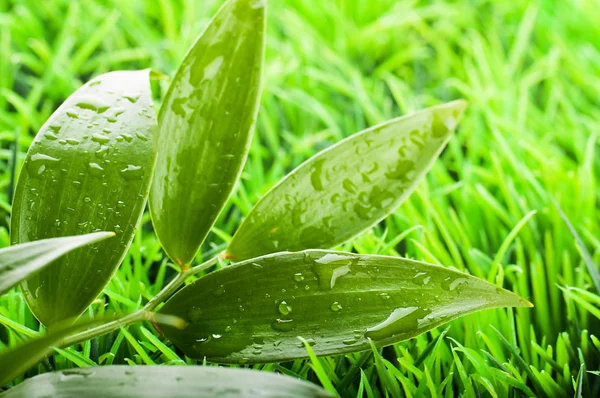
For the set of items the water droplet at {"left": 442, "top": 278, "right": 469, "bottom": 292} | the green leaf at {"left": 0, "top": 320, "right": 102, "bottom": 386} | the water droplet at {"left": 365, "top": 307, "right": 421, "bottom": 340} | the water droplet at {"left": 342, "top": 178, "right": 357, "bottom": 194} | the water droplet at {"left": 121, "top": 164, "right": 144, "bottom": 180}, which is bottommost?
the water droplet at {"left": 365, "top": 307, "right": 421, "bottom": 340}

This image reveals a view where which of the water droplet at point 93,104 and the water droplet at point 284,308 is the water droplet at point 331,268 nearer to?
the water droplet at point 284,308

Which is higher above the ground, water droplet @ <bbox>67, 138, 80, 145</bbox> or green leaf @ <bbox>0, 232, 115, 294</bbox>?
water droplet @ <bbox>67, 138, 80, 145</bbox>

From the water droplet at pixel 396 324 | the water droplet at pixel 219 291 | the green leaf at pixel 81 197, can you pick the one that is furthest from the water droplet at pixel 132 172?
the water droplet at pixel 396 324

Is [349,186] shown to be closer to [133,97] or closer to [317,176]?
[317,176]

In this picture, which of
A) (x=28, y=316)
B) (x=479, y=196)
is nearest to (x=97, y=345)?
(x=28, y=316)

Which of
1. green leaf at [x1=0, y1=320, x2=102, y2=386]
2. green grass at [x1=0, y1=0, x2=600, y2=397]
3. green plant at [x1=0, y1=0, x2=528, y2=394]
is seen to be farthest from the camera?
green grass at [x1=0, y1=0, x2=600, y2=397]

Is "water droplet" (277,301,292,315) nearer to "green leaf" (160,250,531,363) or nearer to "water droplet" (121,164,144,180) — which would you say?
"green leaf" (160,250,531,363)

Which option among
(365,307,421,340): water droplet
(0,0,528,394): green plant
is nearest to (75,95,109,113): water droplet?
(0,0,528,394): green plant
